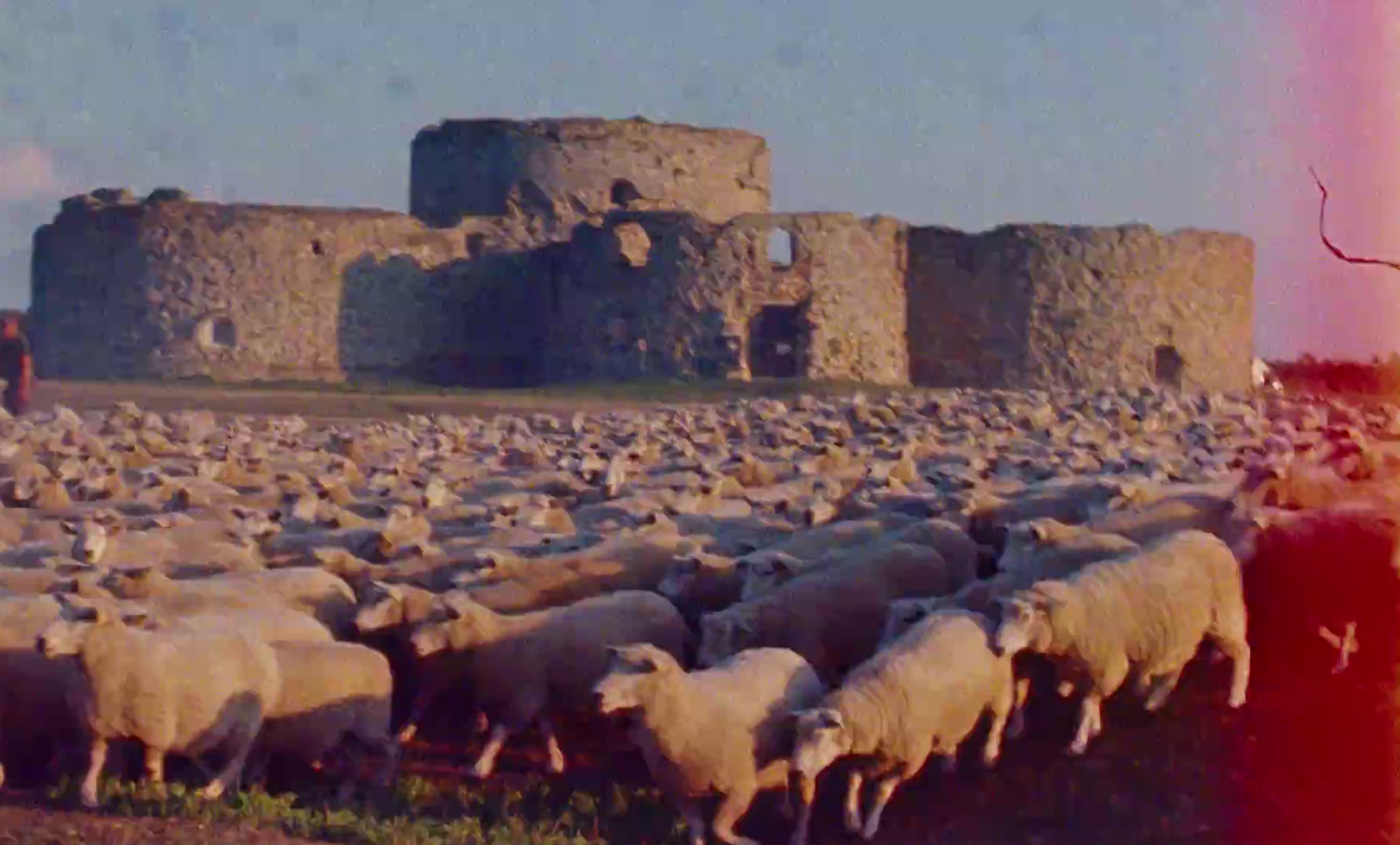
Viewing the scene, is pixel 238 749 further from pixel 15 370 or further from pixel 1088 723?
pixel 15 370

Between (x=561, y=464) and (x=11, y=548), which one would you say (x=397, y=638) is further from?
(x=561, y=464)

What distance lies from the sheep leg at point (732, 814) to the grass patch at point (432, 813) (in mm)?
323

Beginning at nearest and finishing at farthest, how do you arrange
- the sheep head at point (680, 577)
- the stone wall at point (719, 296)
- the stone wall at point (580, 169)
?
the sheep head at point (680, 577)
the stone wall at point (719, 296)
the stone wall at point (580, 169)

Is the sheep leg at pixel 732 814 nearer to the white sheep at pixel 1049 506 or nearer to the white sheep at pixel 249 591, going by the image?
the white sheep at pixel 249 591

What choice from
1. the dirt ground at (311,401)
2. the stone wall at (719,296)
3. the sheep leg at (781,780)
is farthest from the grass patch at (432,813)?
the stone wall at (719,296)

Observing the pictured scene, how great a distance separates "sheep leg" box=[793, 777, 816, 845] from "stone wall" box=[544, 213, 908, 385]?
22547 mm

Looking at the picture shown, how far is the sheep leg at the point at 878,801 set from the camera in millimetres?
9039

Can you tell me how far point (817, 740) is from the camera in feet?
28.5

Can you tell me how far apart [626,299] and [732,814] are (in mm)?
23240

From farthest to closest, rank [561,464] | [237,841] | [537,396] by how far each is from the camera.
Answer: [537,396]
[561,464]
[237,841]

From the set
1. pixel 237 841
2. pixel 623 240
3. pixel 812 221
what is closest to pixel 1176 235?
pixel 812 221

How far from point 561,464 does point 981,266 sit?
55.4 feet

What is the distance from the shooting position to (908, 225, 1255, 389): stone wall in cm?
3294

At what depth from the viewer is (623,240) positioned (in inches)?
1257
